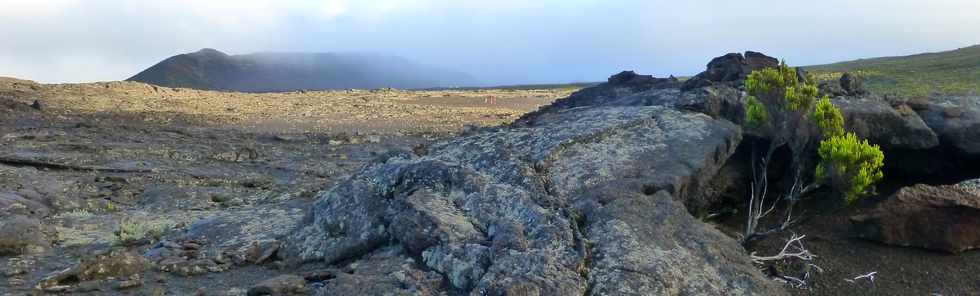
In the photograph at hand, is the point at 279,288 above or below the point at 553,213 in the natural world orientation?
below

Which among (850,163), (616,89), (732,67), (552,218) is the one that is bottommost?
(552,218)

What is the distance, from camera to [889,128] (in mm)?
12070

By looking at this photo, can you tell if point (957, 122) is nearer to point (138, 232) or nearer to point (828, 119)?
point (828, 119)

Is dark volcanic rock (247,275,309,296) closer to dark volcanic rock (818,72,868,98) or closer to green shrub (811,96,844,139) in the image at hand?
green shrub (811,96,844,139)

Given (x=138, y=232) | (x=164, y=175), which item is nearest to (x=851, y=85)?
(x=138, y=232)

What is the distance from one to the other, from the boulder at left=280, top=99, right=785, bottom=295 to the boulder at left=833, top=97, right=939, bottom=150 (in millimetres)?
2250

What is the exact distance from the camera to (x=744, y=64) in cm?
1494

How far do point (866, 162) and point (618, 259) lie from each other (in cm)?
416

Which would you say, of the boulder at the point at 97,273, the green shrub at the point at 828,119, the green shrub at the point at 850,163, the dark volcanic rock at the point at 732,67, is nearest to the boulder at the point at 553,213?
the green shrub at the point at 828,119

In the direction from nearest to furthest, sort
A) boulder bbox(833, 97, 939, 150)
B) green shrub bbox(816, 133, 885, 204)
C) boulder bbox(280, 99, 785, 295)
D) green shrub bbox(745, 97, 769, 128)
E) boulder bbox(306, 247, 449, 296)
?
boulder bbox(306, 247, 449, 296) < boulder bbox(280, 99, 785, 295) < green shrub bbox(816, 133, 885, 204) < green shrub bbox(745, 97, 769, 128) < boulder bbox(833, 97, 939, 150)

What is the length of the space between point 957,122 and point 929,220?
3195 millimetres

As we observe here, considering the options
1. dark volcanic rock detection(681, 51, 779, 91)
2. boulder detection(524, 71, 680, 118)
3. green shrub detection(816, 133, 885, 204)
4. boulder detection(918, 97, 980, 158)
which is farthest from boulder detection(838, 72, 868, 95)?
green shrub detection(816, 133, 885, 204)

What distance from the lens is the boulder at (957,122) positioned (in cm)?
1238

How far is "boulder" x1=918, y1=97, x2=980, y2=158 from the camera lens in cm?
1238
